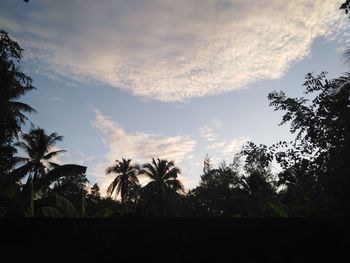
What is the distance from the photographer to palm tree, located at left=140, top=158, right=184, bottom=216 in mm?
28062

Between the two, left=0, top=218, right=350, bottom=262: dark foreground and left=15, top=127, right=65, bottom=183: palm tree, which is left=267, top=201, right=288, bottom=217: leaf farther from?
left=15, top=127, right=65, bottom=183: palm tree

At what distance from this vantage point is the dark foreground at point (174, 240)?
621 cm

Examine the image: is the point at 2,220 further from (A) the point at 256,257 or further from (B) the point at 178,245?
(A) the point at 256,257

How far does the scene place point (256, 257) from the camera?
664cm

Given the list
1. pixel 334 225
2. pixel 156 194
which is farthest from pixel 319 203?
pixel 156 194

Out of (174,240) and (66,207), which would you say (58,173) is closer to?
(66,207)

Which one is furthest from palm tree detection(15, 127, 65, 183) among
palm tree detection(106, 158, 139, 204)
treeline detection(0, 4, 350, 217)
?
palm tree detection(106, 158, 139, 204)

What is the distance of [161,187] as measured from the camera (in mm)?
29000

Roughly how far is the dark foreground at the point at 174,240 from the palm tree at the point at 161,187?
21.3m

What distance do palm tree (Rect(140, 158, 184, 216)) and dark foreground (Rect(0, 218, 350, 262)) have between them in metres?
21.3

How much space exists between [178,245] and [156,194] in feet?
73.5

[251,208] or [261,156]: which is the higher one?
[251,208]

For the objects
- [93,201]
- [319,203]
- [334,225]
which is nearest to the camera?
[319,203]

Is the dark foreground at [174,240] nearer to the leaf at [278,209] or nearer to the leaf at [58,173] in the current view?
the leaf at [278,209]
